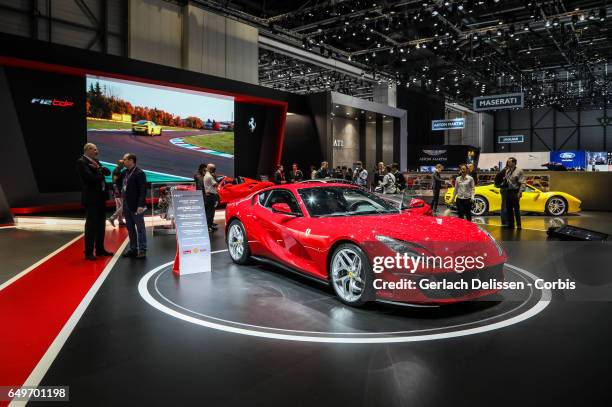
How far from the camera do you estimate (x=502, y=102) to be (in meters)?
18.8

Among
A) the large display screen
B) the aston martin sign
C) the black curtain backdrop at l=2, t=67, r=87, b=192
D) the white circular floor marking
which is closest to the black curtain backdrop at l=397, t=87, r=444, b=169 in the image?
the aston martin sign

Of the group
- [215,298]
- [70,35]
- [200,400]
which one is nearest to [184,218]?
[215,298]

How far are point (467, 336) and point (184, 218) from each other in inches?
147

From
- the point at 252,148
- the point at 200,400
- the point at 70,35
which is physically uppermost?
the point at 70,35

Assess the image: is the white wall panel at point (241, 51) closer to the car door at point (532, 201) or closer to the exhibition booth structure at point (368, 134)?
the exhibition booth structure at point (368, 134)

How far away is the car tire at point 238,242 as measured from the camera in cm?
602

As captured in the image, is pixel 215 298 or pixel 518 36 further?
pixel 518 36

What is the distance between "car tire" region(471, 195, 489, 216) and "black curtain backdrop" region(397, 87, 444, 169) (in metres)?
15.9

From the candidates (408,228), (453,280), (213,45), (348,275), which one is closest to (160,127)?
(213,45)

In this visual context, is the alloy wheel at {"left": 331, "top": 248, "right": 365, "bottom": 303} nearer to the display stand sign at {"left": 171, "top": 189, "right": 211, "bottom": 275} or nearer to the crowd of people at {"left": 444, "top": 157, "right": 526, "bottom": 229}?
the display stand sign at {"left": 171, "top": 189, "right": 211, "bottom": 275}

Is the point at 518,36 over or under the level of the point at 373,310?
over

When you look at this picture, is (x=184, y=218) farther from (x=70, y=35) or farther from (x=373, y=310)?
(x=70, y=35)

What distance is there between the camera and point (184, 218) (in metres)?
5.80

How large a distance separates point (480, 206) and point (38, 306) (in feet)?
36.6
